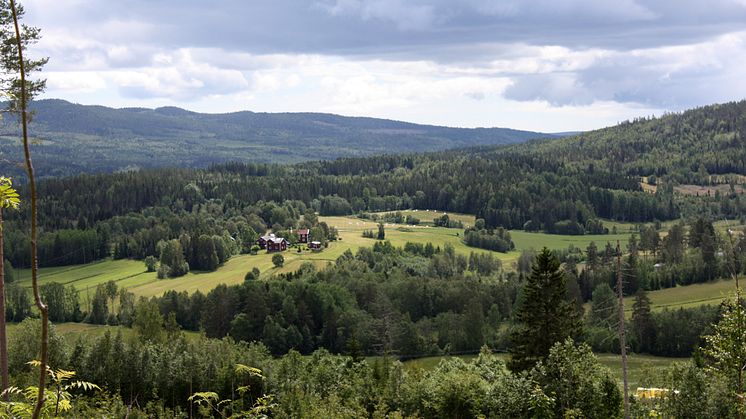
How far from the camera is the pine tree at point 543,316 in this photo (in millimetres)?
52219

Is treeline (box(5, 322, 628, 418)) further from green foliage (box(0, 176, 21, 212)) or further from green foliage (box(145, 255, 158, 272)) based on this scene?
green foliage (box(145, 255, 158, 272))

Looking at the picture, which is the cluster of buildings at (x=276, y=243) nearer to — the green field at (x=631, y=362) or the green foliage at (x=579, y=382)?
the green field at (x=631, y=362)

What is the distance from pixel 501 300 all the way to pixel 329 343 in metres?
35.0

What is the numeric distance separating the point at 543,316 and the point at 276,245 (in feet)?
454

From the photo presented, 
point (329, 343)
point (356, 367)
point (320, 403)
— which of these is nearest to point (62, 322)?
point (329, 343)

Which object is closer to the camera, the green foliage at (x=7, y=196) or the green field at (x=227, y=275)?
the green foliage at (x=7, y=196)

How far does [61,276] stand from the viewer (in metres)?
159

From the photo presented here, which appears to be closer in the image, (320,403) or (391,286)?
(320,403)

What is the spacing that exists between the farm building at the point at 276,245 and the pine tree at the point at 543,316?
5350 inches

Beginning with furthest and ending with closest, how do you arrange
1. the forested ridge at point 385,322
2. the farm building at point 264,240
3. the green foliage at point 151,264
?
1. the farm building at point 264,240
2. the green foliage at point 151,264
3. the forested ridge at point 385,322

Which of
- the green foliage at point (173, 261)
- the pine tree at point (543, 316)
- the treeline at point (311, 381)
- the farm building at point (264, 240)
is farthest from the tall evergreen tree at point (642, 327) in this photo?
the farm building at point (264, 240)

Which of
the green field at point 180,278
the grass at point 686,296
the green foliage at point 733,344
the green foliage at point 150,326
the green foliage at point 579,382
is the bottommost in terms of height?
the green field at point 180,278

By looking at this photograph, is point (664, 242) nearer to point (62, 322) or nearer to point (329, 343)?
point (329, 343)

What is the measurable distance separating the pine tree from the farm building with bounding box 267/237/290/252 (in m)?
136
